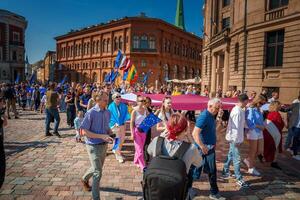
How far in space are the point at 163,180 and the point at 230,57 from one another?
24.9 metres

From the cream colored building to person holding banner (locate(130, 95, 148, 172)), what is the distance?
14.6m

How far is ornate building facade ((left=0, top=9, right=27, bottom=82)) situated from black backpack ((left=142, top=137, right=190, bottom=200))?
63.1m

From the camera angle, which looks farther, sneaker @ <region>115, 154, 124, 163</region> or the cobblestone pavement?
sneaker @ <region>115, 154, 124, 163</region>

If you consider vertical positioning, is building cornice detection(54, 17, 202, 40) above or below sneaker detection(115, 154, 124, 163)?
above

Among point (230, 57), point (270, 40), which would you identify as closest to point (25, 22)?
point (230, 57)

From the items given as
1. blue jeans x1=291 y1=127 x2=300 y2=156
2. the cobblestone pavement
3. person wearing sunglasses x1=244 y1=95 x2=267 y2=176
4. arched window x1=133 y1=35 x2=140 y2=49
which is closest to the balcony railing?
blue jeans x1=291 y1=127 x2=300 y2=156

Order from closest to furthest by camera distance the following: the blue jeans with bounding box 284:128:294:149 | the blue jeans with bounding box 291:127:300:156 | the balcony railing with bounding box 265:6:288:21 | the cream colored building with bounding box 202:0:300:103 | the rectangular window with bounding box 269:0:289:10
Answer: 1. the blue jeans with bounding box 291:127:300:156
2. the blue jeans with bounding box 284:128:294:149
3. the cream colored building with bounding box 202:0:300:103
4. the balcony railing with bounding box 265:6:288:21
5. the rectangular window with bounding box 269:0:289:10

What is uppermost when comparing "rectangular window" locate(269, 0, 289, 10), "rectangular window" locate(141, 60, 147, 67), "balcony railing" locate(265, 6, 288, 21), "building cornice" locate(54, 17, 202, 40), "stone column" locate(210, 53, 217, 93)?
"building cornice" locate(54, 17, 202, 40)

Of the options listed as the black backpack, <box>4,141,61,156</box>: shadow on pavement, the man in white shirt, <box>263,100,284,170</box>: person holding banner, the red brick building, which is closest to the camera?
the black backpack

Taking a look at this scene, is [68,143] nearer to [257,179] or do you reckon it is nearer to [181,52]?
[257,179]

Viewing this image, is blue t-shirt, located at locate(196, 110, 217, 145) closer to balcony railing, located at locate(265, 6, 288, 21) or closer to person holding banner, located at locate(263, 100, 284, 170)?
person holding banner, located at locate(263, 100, 284, 170)

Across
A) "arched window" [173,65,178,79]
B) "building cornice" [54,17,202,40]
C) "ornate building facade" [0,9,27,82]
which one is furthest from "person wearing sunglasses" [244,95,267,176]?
"ornate building facade" [0,9,27,82]

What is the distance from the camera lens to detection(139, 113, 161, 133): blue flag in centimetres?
640

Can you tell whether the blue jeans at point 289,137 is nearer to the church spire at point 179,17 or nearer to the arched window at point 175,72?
the arched window at point 175,72
